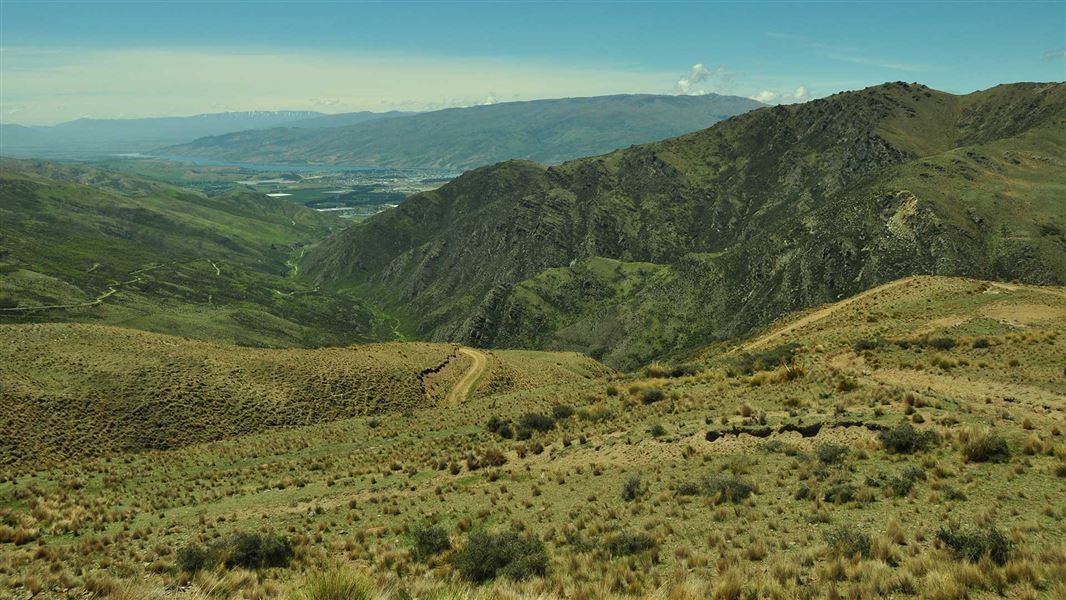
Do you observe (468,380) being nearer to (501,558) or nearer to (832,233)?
(501,558)

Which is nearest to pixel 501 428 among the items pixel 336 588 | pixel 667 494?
pixel 667 494

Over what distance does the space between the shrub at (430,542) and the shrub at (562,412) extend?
15767 millimetres

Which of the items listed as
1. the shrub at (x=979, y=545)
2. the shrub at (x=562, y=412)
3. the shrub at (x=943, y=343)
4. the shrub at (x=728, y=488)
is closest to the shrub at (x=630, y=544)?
the shrub at (x=728, y=488)

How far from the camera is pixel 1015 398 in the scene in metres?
22.4

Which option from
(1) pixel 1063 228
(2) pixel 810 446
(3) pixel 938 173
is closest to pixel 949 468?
(2) pixel 810 446

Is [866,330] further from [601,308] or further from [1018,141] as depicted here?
[1018,141]

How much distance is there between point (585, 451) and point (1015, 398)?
16.7m

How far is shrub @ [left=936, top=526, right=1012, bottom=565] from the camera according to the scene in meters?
10.5

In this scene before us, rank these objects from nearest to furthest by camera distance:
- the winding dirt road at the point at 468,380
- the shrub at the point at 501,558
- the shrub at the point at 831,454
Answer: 1. the shrub at the point at 501,558
2. the shrub at the point at 831,454
3. the winding dirt road at the point at 468,380

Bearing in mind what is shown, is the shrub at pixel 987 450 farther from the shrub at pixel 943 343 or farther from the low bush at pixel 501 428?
the low bush at pixel 501 428

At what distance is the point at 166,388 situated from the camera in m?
44.8

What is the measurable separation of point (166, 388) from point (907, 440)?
158 feet

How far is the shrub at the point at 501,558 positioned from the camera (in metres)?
13.2

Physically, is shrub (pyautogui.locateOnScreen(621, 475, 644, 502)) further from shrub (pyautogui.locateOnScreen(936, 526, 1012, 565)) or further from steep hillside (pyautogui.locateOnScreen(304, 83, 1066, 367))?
steep hillside (pyautogui.locateOnScreen(304, 83, 1066, 367))
